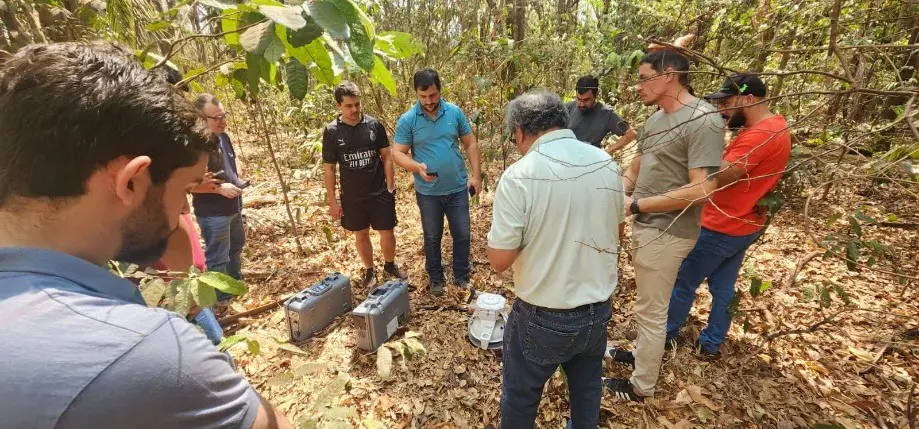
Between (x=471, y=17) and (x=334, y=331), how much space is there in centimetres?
510

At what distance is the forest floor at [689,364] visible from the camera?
2.55 metres

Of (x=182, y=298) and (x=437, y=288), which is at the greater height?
(x=182, y=298)

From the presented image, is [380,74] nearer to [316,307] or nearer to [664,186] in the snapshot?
[664,186]

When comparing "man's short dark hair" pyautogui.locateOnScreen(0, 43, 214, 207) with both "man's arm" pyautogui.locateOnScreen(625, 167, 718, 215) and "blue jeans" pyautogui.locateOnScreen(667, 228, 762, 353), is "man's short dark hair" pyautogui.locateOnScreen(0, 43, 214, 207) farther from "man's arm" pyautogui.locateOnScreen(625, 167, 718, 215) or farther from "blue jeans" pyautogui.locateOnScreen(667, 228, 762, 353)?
"blue jeans" pyautogui.locateOnScreen(667, 228, 762, 353)

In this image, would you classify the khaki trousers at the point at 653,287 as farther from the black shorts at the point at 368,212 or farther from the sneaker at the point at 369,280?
the sneaker at the point at 369,280

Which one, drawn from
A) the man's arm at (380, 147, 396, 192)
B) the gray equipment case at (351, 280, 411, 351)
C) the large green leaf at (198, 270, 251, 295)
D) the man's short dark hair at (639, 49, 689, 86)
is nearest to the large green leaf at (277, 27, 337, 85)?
the large green leaf at (198, 270, 251, 295)

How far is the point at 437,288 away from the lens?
3885 mm

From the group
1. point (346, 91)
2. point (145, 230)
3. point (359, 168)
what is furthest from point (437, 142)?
point (145, 230)

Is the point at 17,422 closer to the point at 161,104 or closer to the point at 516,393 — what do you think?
the point at 161,104

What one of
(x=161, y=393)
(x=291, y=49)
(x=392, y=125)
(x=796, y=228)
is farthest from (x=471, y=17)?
(x=161, y=393)

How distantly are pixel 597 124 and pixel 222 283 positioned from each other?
12.3 feet

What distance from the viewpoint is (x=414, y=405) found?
2.69 m

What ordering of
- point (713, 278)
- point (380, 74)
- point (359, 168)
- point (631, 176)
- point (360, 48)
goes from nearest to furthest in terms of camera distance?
point (360, 48) < point (380, 74) < point (631, 176) < point (713, 278) < point (359, 168)

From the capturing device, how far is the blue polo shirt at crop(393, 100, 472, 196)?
11.7ft
